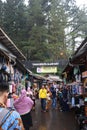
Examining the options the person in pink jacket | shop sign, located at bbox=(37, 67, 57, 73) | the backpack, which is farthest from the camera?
shop sign, located at bbox=(37, 67, 57, 73)

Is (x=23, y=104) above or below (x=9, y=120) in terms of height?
above

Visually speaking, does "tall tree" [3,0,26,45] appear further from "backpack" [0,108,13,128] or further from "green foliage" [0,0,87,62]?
"backpack" [0,108,13,128]

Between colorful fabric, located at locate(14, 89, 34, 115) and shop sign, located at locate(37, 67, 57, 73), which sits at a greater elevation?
shop sign, located at locate(37, 67, 57, 73)

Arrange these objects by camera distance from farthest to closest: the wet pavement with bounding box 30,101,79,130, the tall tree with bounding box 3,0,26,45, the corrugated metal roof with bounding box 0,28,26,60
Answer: the tall tree with bounding box 3,0,26,45 → the corrugated metal roof with bounding box 0,28,26,60 → the wet pavement with bounding box 30,101,79,130

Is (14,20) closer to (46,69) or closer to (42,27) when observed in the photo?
(42,27)

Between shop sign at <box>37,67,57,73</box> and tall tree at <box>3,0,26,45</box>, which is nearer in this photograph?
shop sign at <box>37,67,57,73</box>

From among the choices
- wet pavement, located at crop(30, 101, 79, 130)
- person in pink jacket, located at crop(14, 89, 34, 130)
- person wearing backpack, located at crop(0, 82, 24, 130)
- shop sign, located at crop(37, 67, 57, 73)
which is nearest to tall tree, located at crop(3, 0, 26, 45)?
shop sign, located at crop(37, 67, 57, 73)

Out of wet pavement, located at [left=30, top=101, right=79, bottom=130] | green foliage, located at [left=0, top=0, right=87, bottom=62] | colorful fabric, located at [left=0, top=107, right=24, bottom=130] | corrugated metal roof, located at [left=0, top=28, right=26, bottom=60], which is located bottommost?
wet pavement, located at [left=30, top=101, right=79, bottom=130]

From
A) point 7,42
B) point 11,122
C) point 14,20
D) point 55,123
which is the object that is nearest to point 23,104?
point 11,122

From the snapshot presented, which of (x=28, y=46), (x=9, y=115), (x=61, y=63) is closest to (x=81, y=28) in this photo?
(x=28, y=46)

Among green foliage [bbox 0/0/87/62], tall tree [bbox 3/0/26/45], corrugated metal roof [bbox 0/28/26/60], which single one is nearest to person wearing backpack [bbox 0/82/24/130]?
corrugated metal roof [bbox 0/28/26/60]

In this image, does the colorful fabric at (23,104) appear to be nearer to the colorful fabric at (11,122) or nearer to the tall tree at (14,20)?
the colorful fabric at (11,122)

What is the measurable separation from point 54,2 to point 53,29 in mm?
5067

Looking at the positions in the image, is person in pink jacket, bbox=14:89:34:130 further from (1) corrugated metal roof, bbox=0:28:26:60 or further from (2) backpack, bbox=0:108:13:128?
(1) corrugated metal roof, bbox=0:28:26:60
